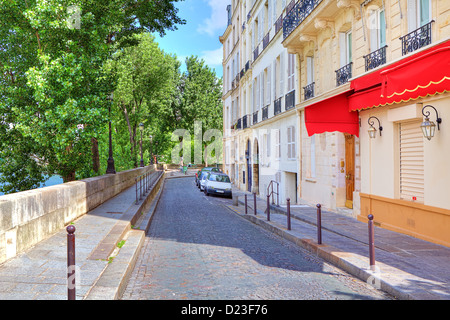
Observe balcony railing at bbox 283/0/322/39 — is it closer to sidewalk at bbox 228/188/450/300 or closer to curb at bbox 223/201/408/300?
sidewalk at bbox 228/188/450/300

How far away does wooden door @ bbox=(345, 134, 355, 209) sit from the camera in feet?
42.2

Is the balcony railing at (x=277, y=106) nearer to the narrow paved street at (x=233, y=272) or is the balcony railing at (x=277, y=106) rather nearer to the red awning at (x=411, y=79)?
the red awning at (x=411, y=79)

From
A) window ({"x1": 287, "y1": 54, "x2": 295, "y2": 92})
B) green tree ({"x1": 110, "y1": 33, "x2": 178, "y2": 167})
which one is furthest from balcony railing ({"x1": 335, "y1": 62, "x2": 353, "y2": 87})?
green tree ({"x1": 110, "y1": 33, "x2": 178, "y2": 167})

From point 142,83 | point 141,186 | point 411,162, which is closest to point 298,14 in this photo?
point 411,162

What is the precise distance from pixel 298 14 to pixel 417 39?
753 cm

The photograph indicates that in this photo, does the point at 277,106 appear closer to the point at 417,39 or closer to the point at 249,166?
the point at 249,166

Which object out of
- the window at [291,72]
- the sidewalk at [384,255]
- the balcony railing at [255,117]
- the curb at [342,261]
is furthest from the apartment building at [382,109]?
the balcony railing at [255,117]

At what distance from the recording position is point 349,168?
515 inches

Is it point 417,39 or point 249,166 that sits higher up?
point 417,39

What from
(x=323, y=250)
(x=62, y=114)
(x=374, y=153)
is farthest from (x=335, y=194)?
(x=62, y=114)

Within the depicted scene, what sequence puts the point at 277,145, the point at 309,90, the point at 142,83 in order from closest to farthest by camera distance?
the point at 309,90 < the point at 277,145 < the point at 142,83

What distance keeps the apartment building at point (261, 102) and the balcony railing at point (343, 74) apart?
4090 mm

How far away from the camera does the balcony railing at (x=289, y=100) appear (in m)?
A: 17.9

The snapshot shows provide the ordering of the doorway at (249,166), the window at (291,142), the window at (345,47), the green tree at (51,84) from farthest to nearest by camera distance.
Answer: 1. the doorway at (249,166)
2. the window at (291,142)
3. the window at (345,47)
4. the green tree at (51,84)
